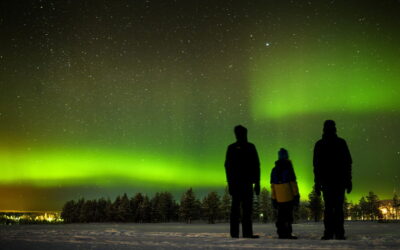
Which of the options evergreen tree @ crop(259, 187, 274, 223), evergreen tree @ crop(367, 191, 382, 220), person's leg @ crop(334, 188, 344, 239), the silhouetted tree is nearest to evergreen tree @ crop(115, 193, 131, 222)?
the silhouetted tree

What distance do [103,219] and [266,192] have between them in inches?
2427

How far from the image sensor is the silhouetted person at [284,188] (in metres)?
8.21

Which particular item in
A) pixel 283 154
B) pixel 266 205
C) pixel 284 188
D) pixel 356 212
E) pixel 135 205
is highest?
pixel 283 154

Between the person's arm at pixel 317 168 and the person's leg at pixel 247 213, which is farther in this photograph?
the person's arm at pixel 317 168

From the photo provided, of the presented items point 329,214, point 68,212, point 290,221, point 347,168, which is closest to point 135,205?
point 68,212

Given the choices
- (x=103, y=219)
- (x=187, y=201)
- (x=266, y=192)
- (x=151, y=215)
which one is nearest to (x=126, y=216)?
(x=151, y=215)

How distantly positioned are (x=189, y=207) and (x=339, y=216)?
7249cm

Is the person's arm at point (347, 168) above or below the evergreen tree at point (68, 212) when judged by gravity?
above

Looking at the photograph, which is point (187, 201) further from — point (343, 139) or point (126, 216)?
point (343, 139)

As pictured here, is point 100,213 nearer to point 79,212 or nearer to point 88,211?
point 88,211

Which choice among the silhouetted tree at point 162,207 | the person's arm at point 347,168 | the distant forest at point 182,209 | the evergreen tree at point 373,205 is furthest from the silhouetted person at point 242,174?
the evergreen tree at point 373,205

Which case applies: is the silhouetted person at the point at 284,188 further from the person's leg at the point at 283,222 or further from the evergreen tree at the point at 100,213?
the evergreen tree at the point at 100,213

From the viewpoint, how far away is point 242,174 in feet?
26.5

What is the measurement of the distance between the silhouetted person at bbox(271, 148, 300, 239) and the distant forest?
59524 millimetres
